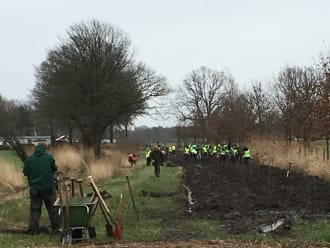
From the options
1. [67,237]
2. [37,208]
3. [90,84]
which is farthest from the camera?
[90,84]

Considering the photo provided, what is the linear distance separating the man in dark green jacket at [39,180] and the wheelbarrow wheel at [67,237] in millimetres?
1444

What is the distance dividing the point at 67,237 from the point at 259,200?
380 inches

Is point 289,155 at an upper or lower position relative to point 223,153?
upper

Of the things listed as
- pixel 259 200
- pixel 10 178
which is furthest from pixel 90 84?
pixel 259 200

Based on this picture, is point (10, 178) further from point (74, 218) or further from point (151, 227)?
point (74, 218)

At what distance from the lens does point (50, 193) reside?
13.0 metres

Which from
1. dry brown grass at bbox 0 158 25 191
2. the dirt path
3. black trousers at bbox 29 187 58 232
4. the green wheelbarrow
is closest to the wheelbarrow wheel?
the green wheelbarrow

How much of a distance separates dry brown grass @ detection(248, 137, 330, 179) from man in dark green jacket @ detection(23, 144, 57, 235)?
57.2 ft

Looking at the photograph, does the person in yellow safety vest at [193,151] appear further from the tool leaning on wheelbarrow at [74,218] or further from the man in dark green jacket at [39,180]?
the tool leaning on wheelbarrow at [74,218]

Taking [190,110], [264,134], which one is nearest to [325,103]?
[264,134]

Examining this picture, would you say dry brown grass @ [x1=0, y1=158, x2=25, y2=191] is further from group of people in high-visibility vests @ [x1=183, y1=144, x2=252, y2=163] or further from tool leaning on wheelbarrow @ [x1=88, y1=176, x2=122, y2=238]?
group of people in high-visibility vests @ [x1=183, y1=144, x2=252, y2=163]

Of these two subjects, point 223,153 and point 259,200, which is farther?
point 223,153

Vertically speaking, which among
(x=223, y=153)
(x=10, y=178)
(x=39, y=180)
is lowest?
(x=10, y=178)

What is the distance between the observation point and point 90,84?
50.4 metres
